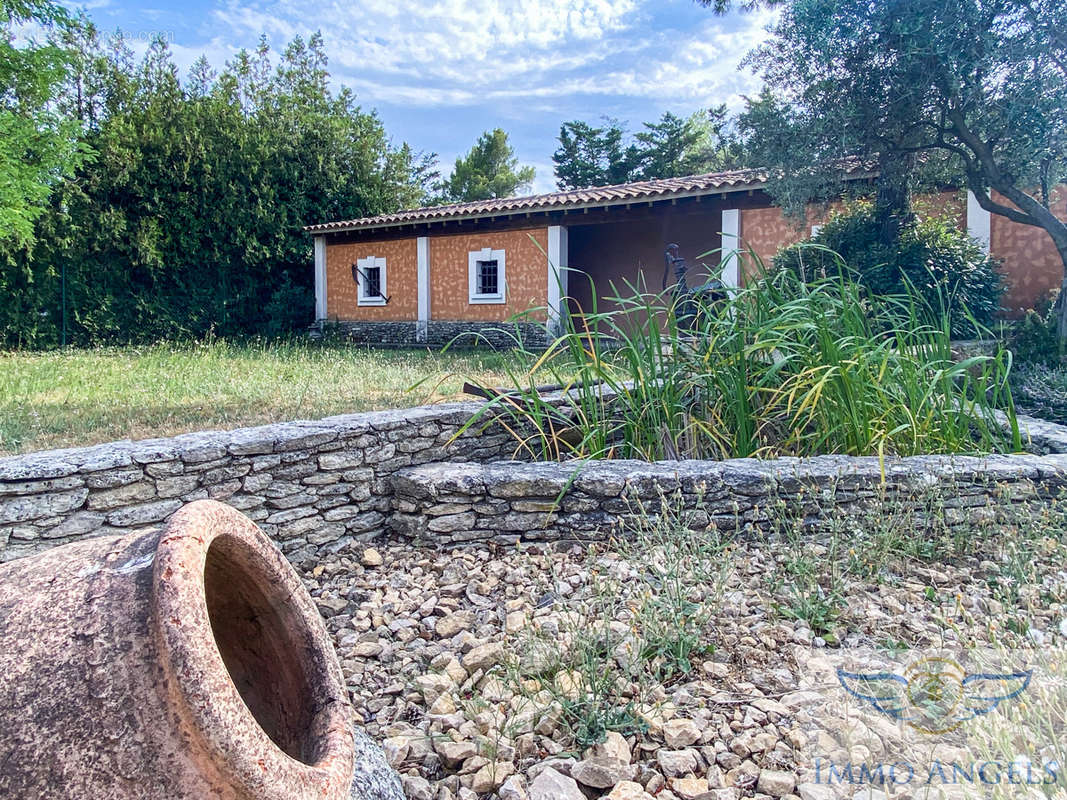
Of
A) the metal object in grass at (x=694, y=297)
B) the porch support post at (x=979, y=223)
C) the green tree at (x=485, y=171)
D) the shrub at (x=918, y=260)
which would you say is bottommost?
the metal object in grass at (x=694, y=297)

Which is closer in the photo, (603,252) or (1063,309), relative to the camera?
(1063,309)

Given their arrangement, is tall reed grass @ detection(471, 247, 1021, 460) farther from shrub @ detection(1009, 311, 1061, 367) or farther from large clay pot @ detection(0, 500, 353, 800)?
shrub @ detection(1009, 311, 1061, 367)

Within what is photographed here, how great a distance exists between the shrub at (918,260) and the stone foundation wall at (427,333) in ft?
17.7

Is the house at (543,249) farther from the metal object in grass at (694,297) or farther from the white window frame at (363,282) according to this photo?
the metal object in grass at (694,297)

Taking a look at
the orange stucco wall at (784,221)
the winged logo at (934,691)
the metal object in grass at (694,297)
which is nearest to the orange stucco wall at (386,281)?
the orange stucco wall at (784,221)

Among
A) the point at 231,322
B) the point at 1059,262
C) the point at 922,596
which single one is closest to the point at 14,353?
the point at 231,322

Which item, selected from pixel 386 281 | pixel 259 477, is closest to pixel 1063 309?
pixel 259 477

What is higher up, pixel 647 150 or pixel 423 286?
pixel 647 150

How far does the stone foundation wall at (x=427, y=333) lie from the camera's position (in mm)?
13805

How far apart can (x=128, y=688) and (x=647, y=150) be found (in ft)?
90.5

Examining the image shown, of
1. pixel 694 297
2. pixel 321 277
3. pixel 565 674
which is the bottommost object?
pixel 565 674

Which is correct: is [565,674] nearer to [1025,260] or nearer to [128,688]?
[128,688]

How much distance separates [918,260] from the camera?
29.6 feet

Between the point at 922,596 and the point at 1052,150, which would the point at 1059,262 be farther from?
the point at 922,596
